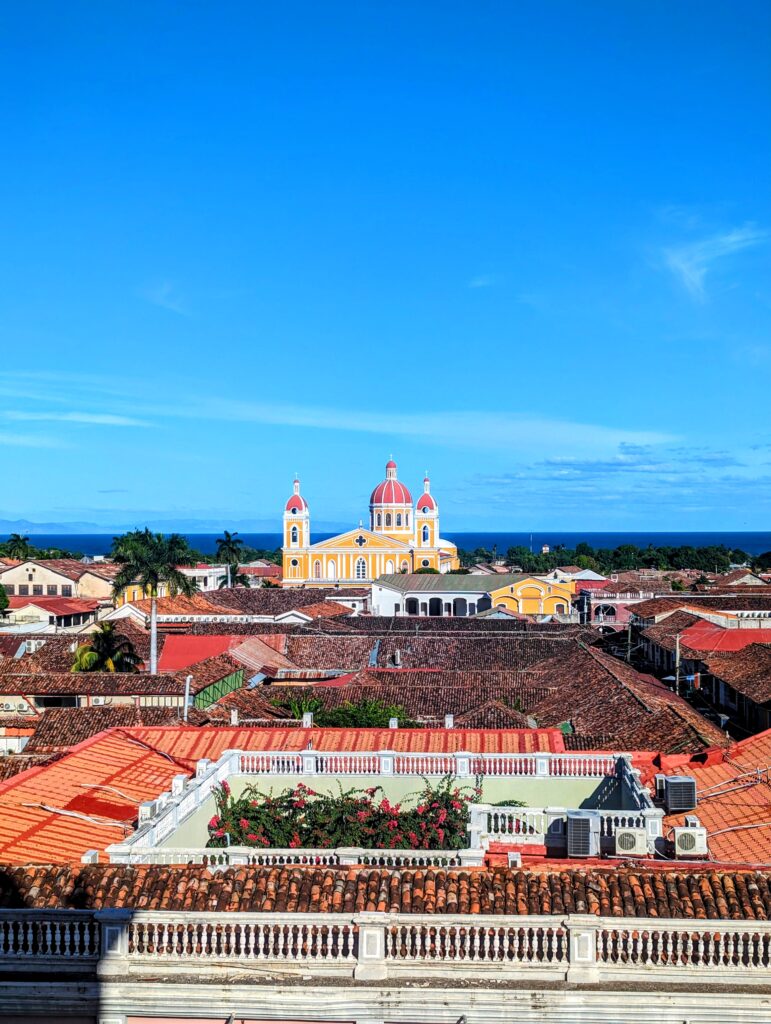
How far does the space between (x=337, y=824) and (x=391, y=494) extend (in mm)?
111482

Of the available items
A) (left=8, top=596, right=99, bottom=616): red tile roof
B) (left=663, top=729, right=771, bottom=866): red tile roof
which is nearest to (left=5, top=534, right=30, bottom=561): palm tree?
(left=8, top=596, right=99, bottom=616): red tile roof

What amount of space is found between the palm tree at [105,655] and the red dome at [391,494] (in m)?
83.8

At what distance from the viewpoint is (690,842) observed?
596 inches

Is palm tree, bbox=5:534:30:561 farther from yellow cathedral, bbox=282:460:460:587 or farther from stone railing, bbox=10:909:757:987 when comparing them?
stone railing, bbox=10:909:757:987

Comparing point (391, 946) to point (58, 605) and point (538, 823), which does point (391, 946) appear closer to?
point (538, 823)

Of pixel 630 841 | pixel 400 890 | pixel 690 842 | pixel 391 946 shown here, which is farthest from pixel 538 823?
pixel 391 946

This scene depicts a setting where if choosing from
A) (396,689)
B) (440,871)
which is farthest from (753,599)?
(440,871)

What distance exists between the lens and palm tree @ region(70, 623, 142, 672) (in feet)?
135

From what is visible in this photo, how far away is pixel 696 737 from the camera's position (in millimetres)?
27750

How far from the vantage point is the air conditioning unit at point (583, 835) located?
611 inches

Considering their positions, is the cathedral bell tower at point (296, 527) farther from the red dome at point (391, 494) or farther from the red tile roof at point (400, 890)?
the red tile roof at point (400, 890)

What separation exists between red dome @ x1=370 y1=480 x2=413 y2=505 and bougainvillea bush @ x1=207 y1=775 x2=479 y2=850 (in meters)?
110

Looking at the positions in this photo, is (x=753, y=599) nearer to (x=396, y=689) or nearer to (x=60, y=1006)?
(x=396, y=689)

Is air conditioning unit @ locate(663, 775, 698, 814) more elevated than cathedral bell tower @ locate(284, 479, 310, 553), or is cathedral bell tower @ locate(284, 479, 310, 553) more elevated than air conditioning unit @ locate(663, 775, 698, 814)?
cathedral bell tower @ locate(284, 479, 310, 553)
